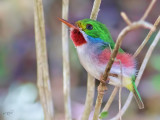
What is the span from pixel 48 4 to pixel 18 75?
16.0 inches

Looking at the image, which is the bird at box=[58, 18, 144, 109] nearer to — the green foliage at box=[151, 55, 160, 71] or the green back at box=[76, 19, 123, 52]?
the green back at box=[76, 19, 123, 52]

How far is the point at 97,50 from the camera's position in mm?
724

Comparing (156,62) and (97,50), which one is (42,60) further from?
(156,62)

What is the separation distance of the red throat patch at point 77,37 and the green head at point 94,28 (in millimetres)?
14

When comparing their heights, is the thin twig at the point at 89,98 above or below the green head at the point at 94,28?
below

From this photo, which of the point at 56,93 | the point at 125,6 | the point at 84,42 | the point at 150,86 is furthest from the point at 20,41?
the point at 84,42

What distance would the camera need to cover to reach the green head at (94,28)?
0.69 meters

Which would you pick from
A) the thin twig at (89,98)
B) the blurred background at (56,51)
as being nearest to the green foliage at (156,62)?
the blurred background at (56,51)

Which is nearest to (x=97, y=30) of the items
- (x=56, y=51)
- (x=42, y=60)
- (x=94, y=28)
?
(x=94, y=28)

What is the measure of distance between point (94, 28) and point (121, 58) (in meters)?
0.09

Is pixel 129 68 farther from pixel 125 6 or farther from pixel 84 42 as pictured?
pixel 125 6

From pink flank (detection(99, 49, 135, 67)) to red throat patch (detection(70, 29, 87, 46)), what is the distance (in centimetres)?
6

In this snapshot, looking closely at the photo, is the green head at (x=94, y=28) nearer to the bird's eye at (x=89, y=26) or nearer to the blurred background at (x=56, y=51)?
the bird's eye at (x=89, y=26)

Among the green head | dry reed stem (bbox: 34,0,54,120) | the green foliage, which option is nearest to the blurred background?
the green foliage
